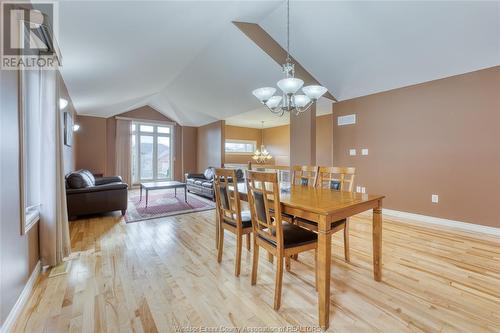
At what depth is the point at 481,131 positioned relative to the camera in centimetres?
331

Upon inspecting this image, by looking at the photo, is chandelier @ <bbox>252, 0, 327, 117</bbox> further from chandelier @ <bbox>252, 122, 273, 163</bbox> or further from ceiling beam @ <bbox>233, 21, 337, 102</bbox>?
chandelier @ <bbox>252, 122, 273, 163</bbox>

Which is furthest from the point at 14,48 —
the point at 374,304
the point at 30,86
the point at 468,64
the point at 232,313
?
the point at 468,64

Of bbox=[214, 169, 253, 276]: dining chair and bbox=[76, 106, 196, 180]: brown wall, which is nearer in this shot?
bbox=[214, 169, 253, 276]: dining chair

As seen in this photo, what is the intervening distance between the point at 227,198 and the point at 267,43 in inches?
124

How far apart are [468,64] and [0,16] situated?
16.6ft

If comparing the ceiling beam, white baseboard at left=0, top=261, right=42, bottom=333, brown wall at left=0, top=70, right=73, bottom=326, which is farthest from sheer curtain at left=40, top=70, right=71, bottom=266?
the ceiling beam

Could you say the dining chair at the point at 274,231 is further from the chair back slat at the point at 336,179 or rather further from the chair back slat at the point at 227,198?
the chair back slat at the point at 336,179

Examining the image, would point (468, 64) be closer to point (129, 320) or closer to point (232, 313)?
point (232, 313)

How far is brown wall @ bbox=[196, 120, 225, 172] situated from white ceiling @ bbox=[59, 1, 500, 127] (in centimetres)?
242

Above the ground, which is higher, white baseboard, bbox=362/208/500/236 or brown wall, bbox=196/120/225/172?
brown wall, bbox=196/120/225/172

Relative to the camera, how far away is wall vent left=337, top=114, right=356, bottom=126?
4.77 metres

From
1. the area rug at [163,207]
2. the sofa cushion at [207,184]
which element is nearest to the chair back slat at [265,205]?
the area rug at [163,207]

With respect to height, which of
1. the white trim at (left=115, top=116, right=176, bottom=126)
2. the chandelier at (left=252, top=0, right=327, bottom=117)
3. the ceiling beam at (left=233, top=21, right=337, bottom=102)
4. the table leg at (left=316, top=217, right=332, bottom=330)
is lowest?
the table leg at (left=316, top=217, right=332, bottom=330)

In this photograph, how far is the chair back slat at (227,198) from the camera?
209cm
